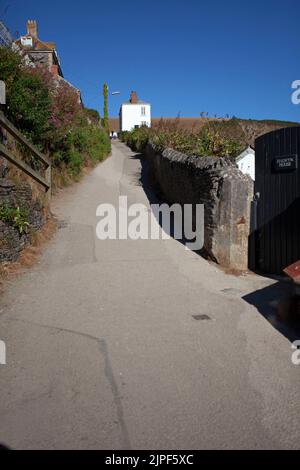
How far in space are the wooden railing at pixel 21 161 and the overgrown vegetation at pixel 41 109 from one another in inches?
35.5

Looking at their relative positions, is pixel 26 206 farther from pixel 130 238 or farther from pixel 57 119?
pixel 57 119

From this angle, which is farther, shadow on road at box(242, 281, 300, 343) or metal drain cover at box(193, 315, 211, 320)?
metal drain cover at box(193, 315, 211, 320)

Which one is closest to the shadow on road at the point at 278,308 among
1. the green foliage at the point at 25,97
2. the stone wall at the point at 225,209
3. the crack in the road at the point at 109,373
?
the stone wall at the point at 225,209

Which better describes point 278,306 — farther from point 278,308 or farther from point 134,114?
point 134,114

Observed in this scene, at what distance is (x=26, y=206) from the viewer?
767 centimetres

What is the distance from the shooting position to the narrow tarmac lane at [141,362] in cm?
297

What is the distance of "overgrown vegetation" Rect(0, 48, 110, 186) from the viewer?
9.12 metres
